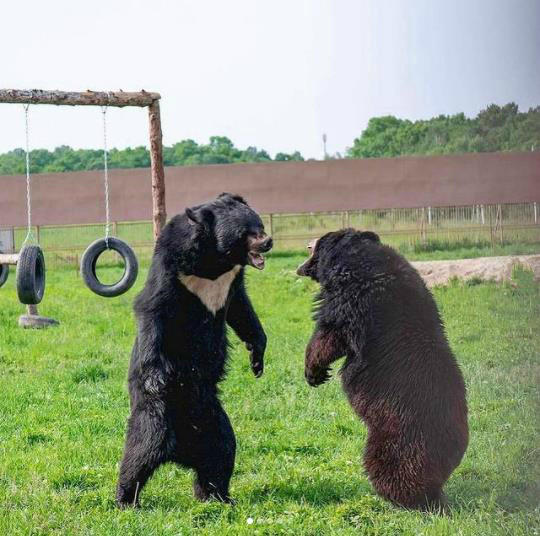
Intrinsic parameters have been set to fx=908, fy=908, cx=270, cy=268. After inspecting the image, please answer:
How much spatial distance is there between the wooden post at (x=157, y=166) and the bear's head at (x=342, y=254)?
244 centimetres

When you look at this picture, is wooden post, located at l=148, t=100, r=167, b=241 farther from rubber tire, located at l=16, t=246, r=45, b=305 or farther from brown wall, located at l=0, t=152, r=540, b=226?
brown wall, located at l=0, t=152, r=540, b=226

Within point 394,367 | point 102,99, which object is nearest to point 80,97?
point 102,99

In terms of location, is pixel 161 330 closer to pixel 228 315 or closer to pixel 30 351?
pixel 228 315

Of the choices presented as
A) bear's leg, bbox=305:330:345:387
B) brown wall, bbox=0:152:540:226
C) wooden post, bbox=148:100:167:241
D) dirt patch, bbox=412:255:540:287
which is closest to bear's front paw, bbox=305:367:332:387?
bear's leg, bbox=305:330:345:387

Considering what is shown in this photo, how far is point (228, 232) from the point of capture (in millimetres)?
3205

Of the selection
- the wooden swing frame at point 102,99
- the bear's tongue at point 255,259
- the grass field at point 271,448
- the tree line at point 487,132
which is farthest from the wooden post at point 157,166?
the tree line at point 487,132

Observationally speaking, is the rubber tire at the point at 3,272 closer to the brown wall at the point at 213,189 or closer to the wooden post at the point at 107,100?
the wooden post at the point at 107,100

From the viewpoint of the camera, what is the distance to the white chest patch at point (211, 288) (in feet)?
10.6

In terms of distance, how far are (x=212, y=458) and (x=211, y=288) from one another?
607 mm

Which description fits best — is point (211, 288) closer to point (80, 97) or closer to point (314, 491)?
point (314, 491)

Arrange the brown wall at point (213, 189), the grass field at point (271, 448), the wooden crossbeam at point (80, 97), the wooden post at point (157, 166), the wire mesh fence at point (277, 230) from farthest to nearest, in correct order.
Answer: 1. the brown wall at point (213, 189)
2. the wire mesh fence at point (277, 230)
3. the wooden post at point (157, 166)
4. the wooden crossbeam at point (80, 97)
5. the grass field at point (271, 448)

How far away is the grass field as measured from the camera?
180 cm

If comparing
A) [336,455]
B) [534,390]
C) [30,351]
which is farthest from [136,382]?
[30,351]

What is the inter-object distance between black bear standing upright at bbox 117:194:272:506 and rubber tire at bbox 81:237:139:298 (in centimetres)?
163
